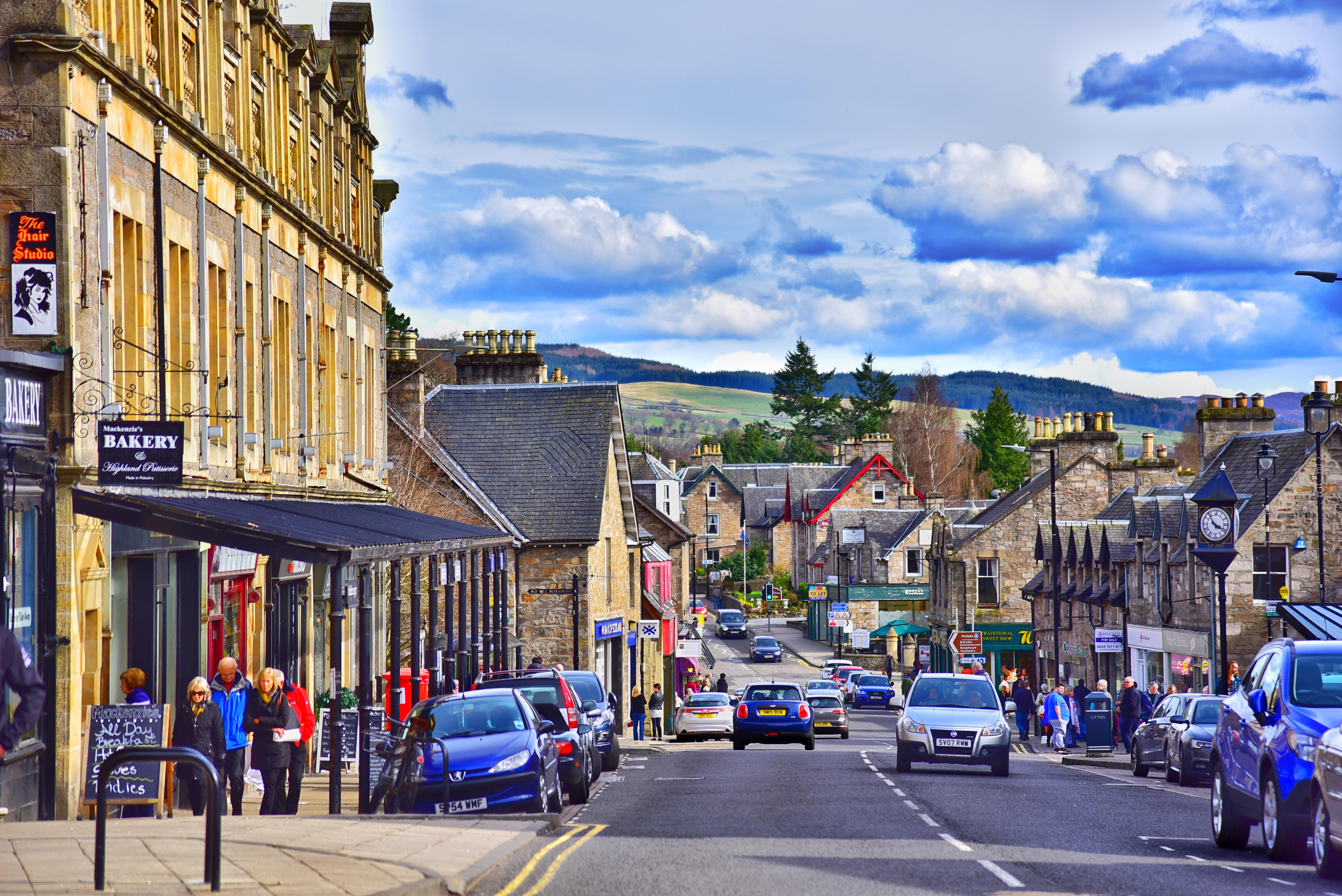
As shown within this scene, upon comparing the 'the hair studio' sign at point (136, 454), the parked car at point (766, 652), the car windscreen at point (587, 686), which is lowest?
the parked car at point (766, 652)

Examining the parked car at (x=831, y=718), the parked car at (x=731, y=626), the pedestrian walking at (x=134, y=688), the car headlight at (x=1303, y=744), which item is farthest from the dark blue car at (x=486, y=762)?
the parked car at (x=731, y=626)

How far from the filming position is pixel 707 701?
39.1 metres

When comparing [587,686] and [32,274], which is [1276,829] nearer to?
[32,274]

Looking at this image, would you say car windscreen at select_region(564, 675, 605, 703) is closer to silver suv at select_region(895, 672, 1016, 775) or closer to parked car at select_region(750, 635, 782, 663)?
silver suv at select_region(895, 672, 1016, 775)

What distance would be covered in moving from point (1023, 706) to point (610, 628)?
37.0ft

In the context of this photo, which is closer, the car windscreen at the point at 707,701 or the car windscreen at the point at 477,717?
the car windscreen at the point at 477,717

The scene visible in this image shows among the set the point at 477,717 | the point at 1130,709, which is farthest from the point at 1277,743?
the point at 1130,709

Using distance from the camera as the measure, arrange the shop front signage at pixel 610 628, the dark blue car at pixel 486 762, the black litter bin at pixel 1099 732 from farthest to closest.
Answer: the shop front signage at pixel 610 628 < the black litter bin at pixel 1099 732 < the dark blue car at pixel 486 762

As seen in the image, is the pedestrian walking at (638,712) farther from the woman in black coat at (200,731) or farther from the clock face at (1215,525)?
the woman in black coat at (200,731)

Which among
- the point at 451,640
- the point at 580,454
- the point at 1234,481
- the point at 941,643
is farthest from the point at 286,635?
the point at 941,643

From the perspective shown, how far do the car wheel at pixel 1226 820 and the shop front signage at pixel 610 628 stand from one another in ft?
85.4

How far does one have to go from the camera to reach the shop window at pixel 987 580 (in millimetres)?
61812

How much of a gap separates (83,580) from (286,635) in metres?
10.1

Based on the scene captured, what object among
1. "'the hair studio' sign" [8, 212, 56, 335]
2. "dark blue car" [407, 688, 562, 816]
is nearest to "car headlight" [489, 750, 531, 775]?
"dark blue car" [407, 688, 562, 816]
